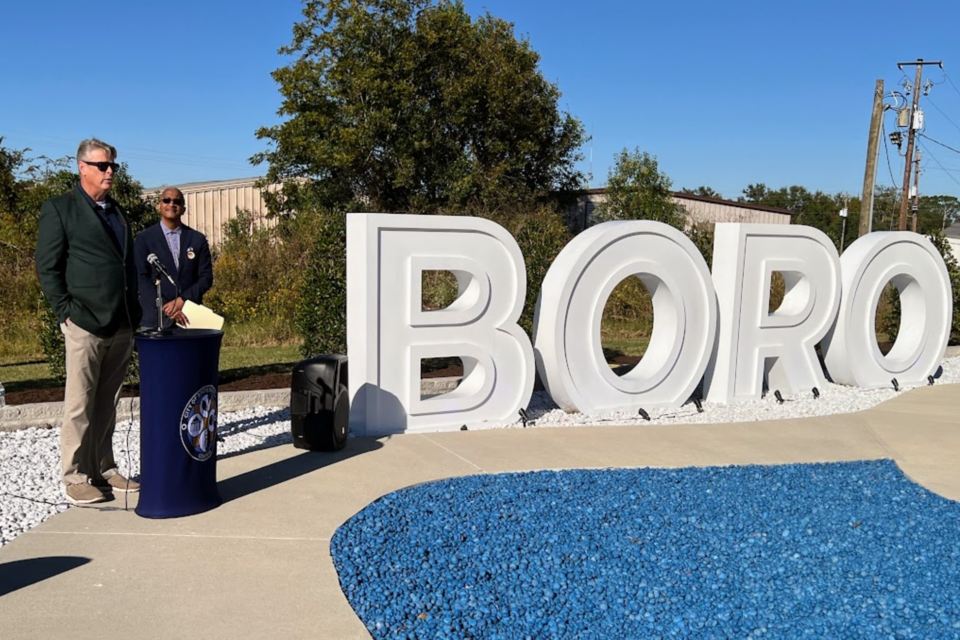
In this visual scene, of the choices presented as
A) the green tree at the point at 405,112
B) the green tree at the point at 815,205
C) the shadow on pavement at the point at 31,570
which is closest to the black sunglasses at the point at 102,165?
the shadow on pavement at the point at 31,570

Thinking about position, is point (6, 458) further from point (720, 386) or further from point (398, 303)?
point (720, 386)

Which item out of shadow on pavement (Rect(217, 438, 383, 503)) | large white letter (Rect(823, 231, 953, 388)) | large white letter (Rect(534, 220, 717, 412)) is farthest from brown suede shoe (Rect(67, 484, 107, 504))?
large white letter (Rect(823, 231, 953, 388))

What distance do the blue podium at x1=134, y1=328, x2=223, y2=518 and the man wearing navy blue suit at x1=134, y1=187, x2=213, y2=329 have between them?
3.88 feet

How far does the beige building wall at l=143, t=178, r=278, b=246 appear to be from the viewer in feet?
80.7

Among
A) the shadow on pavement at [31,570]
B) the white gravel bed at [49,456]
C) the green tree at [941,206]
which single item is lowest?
the white gravel bed at [49,456]

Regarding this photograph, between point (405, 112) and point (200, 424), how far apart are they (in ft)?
64.6

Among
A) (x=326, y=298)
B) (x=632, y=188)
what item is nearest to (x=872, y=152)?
(x=632, y=188)

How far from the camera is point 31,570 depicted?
3938 mm

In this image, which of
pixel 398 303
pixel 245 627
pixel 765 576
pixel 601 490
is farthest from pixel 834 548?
pixel 398 303

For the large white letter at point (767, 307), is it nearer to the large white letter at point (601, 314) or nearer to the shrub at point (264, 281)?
the large white letter at point (601, 314)

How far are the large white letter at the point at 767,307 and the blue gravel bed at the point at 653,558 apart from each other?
2826 millimetres

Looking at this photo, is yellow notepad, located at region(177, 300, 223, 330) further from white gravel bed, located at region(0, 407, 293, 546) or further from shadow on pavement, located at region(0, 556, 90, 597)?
shadow on pavement, located at region(0, 556, 90, 597)

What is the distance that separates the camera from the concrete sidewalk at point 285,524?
11.5 ft

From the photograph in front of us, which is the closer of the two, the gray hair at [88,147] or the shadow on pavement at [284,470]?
the gray hair at [88,147]
